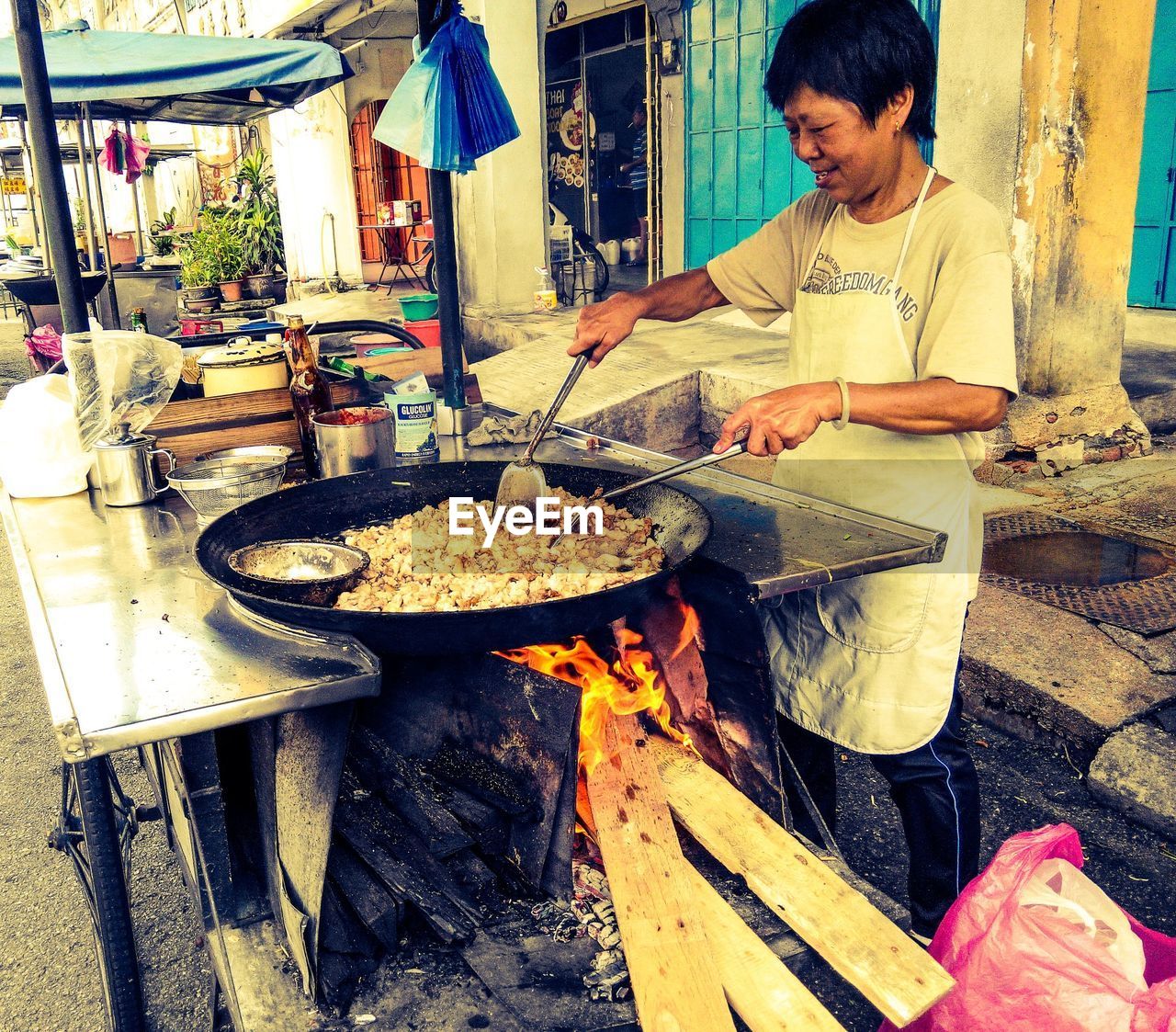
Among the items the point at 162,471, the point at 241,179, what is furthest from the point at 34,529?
the point at 241,179

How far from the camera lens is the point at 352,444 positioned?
9.30 ft

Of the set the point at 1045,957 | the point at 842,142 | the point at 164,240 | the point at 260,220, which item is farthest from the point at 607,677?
the point at 164,240

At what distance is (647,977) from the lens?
5.47 ft

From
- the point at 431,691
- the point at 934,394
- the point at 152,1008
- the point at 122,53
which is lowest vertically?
the point at 152,1008

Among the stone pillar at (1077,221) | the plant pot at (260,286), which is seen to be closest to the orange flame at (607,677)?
the stone pillar at (1077,221)

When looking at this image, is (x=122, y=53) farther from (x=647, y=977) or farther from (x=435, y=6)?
(x=647, y=977)

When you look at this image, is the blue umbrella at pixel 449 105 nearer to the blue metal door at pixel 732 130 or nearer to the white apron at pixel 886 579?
the white apron at pixel 886 579

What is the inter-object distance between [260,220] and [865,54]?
17604mm

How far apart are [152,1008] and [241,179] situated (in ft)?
61.7

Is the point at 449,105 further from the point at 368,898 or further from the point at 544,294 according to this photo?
the point at 544,294

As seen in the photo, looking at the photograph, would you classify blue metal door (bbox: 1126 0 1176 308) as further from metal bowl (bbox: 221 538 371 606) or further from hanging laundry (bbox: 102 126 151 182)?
hanging laundry (bbox: 102 126 151 182)

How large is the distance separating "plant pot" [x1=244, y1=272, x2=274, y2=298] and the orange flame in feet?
47.3

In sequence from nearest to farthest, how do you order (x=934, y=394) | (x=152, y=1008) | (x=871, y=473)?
(x=934, y=394) → (x=871, y=473) → (x=152, y=1008)

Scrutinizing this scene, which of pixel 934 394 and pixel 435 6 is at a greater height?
pixel 435 6
